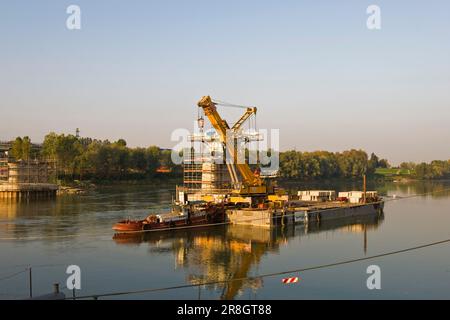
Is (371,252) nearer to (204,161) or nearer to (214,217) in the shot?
(214,217)

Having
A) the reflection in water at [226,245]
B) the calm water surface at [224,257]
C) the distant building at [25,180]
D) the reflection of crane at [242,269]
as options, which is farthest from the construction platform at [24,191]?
the reflection of crane at [242,269]

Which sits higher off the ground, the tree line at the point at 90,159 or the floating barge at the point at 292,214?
the tree line at the point at 90,159

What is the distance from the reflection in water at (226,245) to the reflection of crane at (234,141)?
6.26m

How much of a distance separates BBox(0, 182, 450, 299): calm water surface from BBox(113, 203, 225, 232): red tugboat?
96 centimetres

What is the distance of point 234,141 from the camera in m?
55.5

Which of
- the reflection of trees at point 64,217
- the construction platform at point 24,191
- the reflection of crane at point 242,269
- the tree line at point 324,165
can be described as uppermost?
the tree line at point 324,165

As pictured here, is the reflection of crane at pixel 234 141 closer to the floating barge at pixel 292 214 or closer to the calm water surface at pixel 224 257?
the floating barge at pixel 292 214

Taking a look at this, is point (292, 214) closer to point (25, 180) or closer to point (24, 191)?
point (24, 191)

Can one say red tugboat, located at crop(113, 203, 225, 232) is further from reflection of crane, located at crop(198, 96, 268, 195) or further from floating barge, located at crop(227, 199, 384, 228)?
reflection of crane, located at crop(198, 96, 268, 195)

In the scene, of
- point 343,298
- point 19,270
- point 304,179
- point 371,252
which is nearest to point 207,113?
point 371,252

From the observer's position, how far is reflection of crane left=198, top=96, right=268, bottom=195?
52656 millimetres

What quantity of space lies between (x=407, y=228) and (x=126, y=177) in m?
87.8

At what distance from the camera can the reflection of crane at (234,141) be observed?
52.7m

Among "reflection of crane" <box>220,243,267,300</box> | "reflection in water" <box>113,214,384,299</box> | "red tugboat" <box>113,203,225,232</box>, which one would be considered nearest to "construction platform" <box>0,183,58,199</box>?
"red tugboat" <box>113,203,225,232</box>
